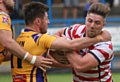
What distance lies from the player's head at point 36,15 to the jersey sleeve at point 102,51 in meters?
0.62

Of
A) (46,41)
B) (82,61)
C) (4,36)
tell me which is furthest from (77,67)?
(4,36)

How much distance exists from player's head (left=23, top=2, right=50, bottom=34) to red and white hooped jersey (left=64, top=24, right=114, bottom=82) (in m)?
0.52

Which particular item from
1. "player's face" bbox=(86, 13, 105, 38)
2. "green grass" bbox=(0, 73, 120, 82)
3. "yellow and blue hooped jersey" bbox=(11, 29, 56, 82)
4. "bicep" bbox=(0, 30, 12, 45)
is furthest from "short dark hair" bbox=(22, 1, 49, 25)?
"green grass" bbox=(0, 73, 120, 82)

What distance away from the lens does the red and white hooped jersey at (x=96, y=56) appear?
5.41m

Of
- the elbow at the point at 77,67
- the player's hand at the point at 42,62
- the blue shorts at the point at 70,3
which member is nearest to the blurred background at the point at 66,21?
the blue shorts at the point at 70,3

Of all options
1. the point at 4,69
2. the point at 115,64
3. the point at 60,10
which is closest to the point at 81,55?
the point at 4,69

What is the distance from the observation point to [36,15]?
17.3 ft

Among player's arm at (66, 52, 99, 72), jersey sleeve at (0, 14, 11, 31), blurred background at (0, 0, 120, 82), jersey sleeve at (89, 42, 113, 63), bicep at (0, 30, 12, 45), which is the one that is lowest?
blurred background at (0, 0, 120, 82)

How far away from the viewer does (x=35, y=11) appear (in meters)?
5.26

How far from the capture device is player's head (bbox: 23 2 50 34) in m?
5.26

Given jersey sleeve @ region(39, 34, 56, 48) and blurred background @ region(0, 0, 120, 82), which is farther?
blurred background @ region(0, 0, 120, 82)

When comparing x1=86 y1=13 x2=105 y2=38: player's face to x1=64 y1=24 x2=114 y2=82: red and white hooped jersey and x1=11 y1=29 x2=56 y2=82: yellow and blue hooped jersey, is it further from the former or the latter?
x1=11 y1=29 x2=56 y2=82: yellow and blue hooped jersey

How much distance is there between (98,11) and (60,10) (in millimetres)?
10939

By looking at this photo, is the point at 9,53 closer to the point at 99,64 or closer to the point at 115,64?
the point at 99,64
